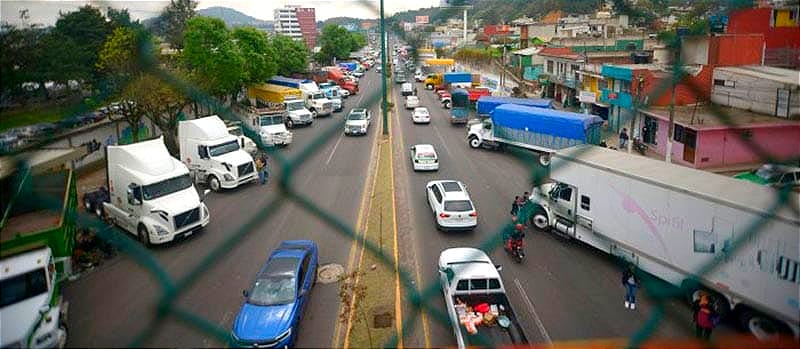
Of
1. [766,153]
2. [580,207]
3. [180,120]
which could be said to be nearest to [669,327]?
[580,207]

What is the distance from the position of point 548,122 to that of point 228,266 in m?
4.95

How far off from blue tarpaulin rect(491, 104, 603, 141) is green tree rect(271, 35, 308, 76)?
463 inches

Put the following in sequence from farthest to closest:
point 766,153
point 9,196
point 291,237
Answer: point 291,237 → point 9,196 → point 766,153

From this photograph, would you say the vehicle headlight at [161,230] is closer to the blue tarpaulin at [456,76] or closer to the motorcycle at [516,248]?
the motorcycle at [516,248]

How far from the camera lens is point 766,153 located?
122cm

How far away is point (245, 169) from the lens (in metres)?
9.05

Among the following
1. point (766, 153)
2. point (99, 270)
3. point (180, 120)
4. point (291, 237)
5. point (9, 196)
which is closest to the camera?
point (766, 153)

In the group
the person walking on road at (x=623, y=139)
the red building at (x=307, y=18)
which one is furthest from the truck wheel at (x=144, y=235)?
the person walking on road at (x=623, y=139)

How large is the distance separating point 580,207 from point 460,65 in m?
4.20

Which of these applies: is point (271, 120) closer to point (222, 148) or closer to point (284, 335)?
point (222, 148)

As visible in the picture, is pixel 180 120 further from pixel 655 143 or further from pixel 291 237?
pixel 655 143

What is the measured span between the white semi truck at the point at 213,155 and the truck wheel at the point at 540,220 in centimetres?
465

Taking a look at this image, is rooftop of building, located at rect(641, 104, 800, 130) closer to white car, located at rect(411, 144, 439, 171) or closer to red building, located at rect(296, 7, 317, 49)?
white car, located at rect(411, 144, 439, 171)

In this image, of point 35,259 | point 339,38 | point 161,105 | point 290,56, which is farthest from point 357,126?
point 35,259
